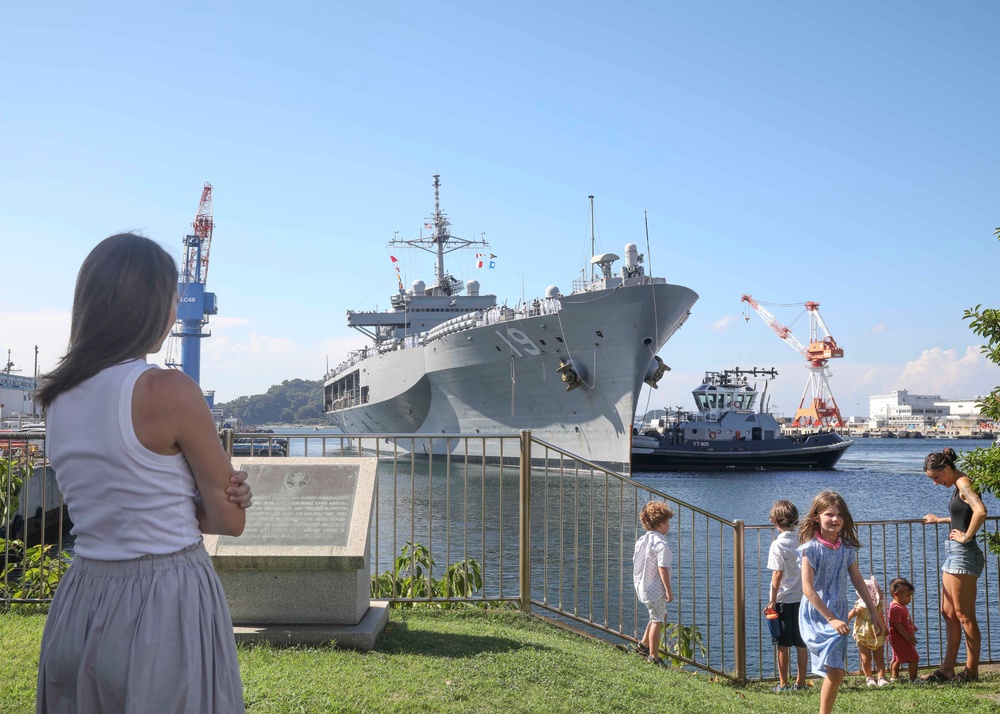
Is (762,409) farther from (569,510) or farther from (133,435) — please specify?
(133,435)

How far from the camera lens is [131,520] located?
1765 mm

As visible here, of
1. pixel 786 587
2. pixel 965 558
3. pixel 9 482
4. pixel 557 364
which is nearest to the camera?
pixel 965 558

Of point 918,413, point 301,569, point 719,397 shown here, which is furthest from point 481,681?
point 918,413

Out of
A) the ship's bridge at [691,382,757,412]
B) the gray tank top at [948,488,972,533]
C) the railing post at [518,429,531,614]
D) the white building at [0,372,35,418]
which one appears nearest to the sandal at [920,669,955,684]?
the gray tank top at [948,488,972,533]

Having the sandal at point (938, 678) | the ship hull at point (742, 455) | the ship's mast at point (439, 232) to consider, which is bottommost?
the ship hull at point (742, 455)

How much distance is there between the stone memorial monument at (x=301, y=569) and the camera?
Result: 4652 mm

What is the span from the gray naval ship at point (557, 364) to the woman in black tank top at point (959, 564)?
1974cm

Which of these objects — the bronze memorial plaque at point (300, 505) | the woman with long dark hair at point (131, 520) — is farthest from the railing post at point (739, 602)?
the woman with long dark hair at point (131, 520)

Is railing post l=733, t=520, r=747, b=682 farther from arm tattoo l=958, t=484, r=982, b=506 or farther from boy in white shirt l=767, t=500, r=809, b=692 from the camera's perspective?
arm tattoo l=958, t=484, r=982, b=506

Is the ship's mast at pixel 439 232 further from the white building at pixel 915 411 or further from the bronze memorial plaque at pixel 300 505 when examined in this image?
the white building at pixel 915 411

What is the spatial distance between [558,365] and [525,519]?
23221 mm

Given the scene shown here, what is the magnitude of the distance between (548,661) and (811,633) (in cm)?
149

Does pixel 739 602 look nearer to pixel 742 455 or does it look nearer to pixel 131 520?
pixel 131 520

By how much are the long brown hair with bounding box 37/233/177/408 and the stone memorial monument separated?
303cm
